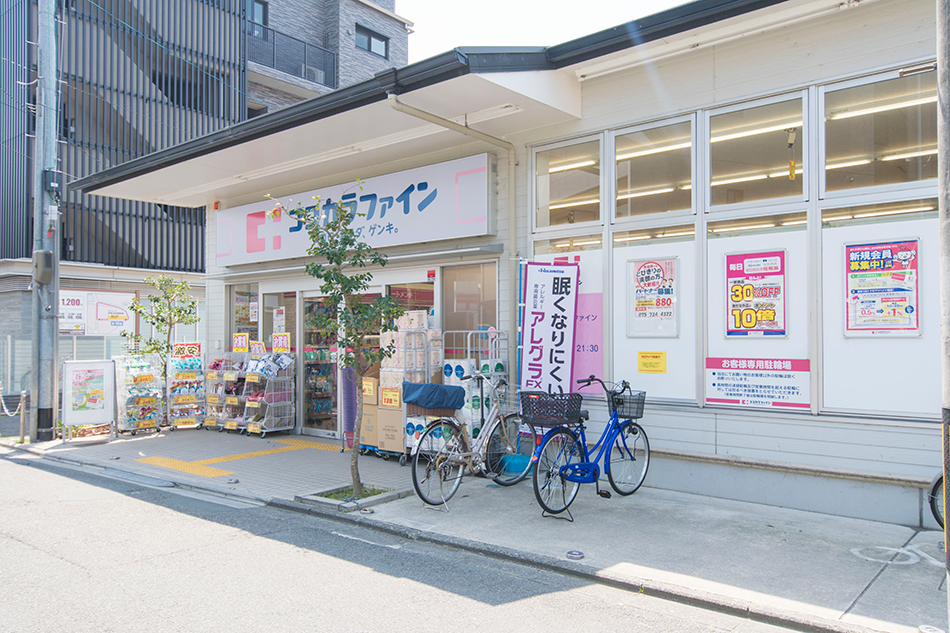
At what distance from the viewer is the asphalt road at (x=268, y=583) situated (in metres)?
4.09

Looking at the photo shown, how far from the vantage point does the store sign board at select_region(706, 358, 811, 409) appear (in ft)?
21.5

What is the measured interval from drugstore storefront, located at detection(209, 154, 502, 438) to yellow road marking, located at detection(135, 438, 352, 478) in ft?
1.89

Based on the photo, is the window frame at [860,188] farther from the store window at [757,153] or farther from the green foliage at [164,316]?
the green foliage at [164,316]

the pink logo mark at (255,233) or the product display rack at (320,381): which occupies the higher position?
the pink logo mark at (255,233)

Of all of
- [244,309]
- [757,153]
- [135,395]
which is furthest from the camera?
[244,309]

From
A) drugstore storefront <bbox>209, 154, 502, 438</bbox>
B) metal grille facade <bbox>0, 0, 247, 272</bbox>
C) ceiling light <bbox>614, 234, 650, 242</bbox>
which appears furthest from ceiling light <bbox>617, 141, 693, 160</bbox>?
metal grille facade <bbox>0, 0, 247, 272</bbox>

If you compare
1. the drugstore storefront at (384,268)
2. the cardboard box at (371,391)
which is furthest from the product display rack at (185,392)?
the cardboard box at (371,391)

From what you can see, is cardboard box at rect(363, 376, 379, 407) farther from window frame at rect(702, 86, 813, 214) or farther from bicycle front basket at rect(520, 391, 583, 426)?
window frame at rect(702, 86, 813, 214)

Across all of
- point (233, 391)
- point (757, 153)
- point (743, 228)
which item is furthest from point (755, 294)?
point (233, 391)

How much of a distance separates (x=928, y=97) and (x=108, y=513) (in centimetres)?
887

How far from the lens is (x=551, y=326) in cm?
800

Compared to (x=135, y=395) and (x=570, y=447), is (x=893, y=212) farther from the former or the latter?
(x=135, y=395)

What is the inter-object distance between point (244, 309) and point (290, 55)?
14851 mm

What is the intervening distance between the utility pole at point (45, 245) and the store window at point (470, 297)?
687 centimetres
